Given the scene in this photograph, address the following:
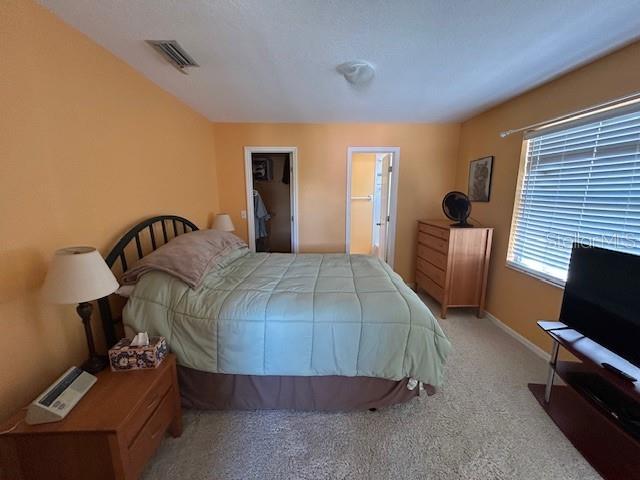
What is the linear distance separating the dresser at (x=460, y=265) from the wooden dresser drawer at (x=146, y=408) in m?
2.67

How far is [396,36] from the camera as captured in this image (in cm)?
147

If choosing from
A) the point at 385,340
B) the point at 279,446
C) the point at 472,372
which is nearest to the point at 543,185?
the point at 472,372

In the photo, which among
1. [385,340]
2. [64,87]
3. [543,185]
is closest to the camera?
[64,87]

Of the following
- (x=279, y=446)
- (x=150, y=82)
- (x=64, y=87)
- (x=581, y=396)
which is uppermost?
(x=150, y=82)

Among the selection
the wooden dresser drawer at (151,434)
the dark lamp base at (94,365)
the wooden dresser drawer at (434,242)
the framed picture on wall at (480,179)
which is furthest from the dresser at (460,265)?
the dark lamp base at (94,365)

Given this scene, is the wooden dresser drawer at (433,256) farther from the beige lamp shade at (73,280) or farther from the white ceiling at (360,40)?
the beige lamp shade at (73,280)

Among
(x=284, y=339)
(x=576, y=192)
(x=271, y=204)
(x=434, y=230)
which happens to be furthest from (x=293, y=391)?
(x=271, y=204)

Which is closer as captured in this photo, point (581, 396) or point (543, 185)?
point (581, 396)

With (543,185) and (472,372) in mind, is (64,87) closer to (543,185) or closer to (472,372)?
(472,372)

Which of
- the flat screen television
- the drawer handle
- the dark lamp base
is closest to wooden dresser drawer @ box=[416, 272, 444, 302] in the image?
the flat screen television

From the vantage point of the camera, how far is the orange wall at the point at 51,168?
43.2 inches

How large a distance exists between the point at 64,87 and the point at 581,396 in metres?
3.36

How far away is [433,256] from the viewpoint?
119 inches

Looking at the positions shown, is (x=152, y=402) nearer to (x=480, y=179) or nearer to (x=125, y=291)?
(x=125, y=291)
